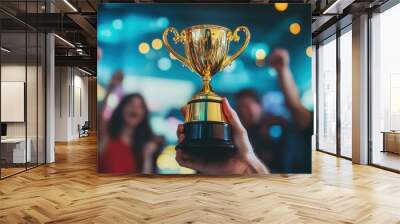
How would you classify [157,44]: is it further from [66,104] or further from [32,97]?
[66,104]

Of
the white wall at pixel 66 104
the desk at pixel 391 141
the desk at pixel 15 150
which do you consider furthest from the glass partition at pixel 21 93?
the white wall at pixel 66 104

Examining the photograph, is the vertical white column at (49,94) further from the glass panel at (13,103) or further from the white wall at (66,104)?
the white wall at (66,104)

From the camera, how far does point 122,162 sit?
234 inches

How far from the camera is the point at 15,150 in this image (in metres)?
6.75

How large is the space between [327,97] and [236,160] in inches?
196

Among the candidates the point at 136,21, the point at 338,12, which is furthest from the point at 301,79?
the point at 136,21

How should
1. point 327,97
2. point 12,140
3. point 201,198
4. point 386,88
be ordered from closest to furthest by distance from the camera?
1. point 201,198
2. point 12,140
3. point 386,88
4. point 327,97

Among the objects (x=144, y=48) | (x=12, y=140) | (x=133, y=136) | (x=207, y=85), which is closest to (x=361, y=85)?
(x=207, y=85)

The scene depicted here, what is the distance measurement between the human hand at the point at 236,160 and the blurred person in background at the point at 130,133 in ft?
1.72

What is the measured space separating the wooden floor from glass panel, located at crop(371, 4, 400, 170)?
1.13 meters

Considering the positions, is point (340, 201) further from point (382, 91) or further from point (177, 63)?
point (382, 91)

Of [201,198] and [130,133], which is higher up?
[130,133]

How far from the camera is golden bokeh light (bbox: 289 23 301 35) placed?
5.97 metres

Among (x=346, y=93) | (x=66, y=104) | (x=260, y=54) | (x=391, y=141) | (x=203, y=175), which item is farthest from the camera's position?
(x=66, y=104)
